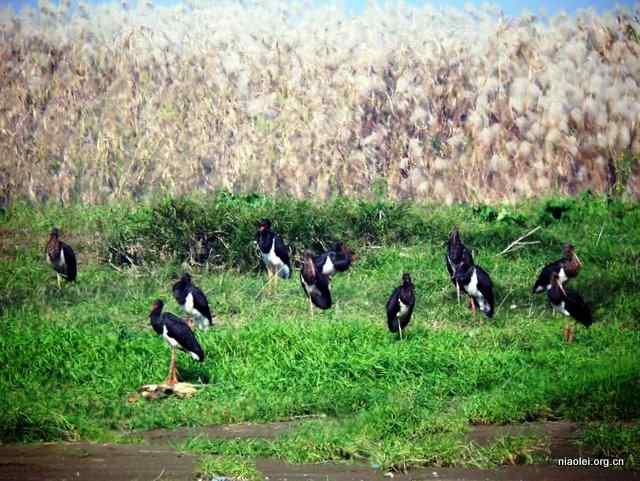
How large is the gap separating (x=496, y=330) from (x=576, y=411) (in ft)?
8.66

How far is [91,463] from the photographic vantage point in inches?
287

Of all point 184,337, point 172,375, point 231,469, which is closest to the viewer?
point 231,469

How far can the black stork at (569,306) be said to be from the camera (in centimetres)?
1047

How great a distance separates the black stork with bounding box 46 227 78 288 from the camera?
486 inches

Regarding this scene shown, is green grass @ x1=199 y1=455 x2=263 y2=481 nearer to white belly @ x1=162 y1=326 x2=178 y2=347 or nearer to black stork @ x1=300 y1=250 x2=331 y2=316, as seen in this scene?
white belly @ x1=162 y1=326 x2=178 y2=347

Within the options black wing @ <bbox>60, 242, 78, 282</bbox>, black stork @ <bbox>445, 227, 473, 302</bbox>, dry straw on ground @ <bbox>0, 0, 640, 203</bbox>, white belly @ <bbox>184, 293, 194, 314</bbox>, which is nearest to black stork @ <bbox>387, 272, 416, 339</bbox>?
black stork @ <bbox>445, 227, 473, 302</bbox>

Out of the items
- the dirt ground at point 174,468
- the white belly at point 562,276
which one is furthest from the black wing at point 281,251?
the dirt ground at point 174,468

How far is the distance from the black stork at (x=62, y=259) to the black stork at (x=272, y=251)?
1921 mm

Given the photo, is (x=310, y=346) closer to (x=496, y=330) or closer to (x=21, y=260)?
(x=496, y=330)

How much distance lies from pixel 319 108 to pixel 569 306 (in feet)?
22.9

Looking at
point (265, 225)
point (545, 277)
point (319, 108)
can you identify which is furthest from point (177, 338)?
point (319, 108)

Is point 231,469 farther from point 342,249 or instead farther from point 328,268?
point 342,249

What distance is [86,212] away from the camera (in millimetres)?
14805

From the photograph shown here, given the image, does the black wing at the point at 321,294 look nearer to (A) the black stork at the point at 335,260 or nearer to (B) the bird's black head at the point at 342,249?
(A) the black stork at the point at 335,260
